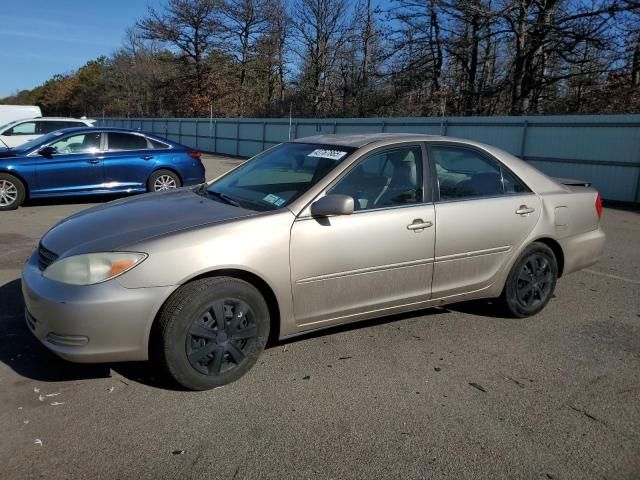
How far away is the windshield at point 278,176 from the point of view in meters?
3.74

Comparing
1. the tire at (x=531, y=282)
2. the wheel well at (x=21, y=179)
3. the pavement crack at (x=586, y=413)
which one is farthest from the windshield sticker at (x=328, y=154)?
the wheel well at (x=21, y=179)

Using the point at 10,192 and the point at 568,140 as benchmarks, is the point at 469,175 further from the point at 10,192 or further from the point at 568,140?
the point at 568,140

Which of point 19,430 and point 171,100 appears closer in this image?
point 19,430

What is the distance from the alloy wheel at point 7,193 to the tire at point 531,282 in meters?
8.58

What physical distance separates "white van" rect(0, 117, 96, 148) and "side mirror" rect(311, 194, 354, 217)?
45.5 feet

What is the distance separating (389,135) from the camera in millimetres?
4375

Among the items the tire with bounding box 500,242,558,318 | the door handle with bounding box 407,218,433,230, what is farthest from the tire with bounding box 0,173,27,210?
the tire with bounding box 500,242,558,318

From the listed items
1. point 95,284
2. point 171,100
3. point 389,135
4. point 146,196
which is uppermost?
point 171,100

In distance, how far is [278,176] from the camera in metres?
4.22

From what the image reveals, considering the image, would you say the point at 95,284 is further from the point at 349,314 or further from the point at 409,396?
the point at 409,396

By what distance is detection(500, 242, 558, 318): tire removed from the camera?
4527mm

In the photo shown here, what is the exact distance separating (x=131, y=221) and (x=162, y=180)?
24.1 ft

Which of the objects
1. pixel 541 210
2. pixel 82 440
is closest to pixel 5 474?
pixel 82 440

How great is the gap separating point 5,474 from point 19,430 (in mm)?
396
